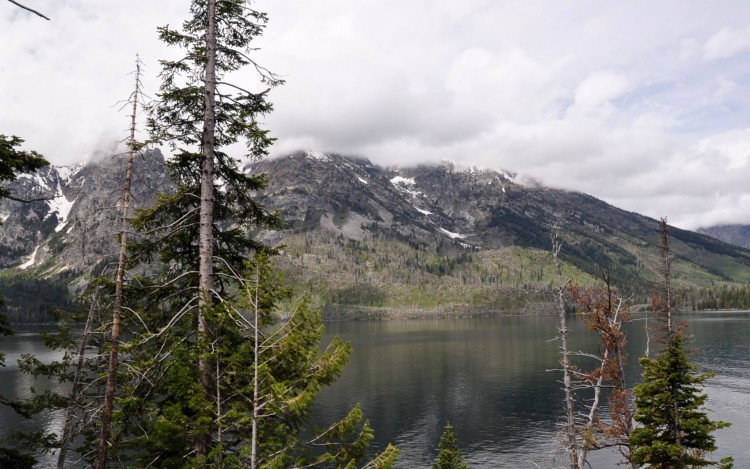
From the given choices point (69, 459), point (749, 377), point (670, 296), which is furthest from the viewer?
point (749, 377)

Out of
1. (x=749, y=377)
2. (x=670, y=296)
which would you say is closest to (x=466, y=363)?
(x=749, y=377)

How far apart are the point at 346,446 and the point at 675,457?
16.4 m

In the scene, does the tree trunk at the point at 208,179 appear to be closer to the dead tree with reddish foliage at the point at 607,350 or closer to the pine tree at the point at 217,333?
the pine tree at the point at 217,333

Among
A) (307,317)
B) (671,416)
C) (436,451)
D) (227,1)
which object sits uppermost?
(227,1)

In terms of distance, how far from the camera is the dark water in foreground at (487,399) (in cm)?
7294

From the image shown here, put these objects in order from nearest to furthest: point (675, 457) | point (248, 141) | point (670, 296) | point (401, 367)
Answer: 1. point (248, 141)
2. point (675, 457)
3. point (670, 296)
4. point (401, 367)

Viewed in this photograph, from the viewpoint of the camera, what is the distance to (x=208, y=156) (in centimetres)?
1437

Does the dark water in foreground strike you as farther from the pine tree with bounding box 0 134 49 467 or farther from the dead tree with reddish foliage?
the pine tree with bounding box 0 134 49 467

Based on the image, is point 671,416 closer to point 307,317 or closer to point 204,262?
point 307,317

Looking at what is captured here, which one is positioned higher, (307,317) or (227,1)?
(227,1)

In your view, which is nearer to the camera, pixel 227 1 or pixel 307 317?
pixel 307 317

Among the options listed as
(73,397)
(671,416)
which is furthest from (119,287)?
(671,416)

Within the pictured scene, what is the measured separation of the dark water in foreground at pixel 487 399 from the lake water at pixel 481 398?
0.59ft

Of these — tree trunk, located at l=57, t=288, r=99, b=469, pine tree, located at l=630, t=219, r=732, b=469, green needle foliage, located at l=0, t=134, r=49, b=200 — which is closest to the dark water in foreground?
pine tree, located at l=630, t=219, r=732, b=469
